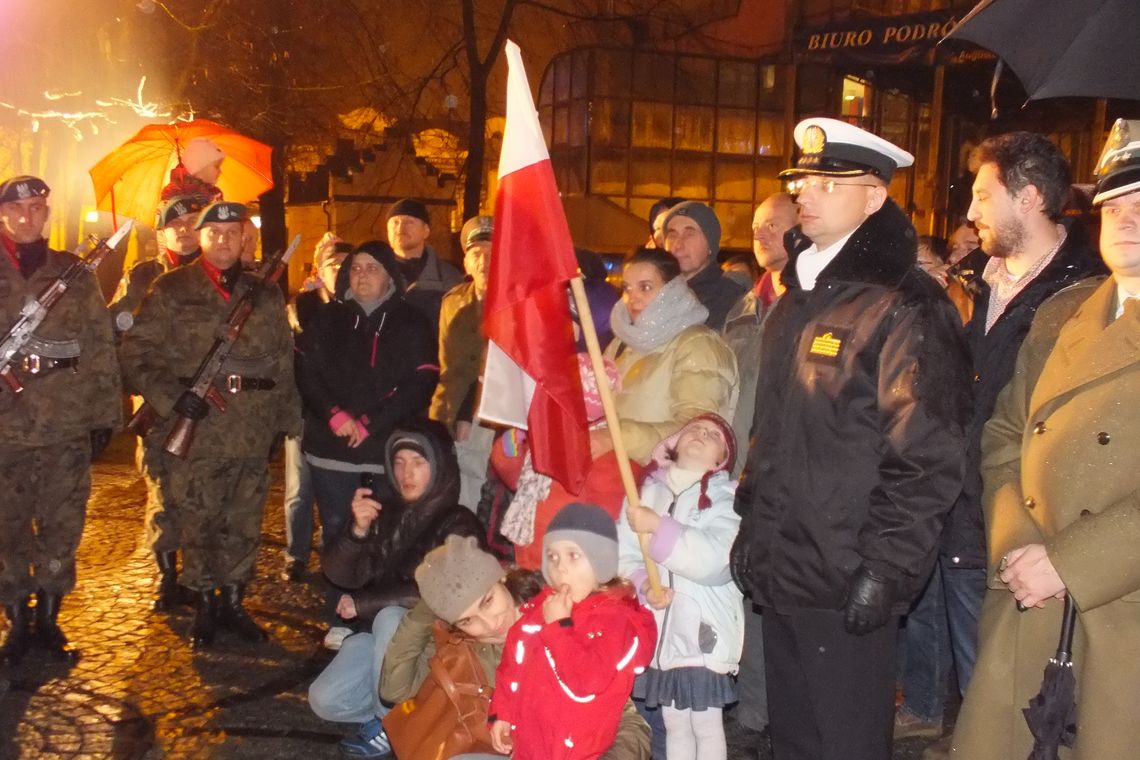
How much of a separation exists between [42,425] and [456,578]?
2707mm

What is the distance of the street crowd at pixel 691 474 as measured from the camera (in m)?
3.18

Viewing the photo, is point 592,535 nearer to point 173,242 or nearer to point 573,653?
point 573,653

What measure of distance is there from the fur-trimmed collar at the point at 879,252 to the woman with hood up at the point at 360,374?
3.32 metres

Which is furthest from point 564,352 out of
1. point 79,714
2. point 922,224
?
point 922,224

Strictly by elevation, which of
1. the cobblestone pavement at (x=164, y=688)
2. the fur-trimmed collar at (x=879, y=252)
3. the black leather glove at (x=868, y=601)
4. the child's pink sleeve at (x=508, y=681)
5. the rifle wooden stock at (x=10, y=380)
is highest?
the fur-trimmed collar at (x=879, y=252)

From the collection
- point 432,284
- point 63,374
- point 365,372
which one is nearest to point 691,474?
point 365,372

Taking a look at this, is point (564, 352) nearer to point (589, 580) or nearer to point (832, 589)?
point (589, 580)

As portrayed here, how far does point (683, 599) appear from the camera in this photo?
13.6ft

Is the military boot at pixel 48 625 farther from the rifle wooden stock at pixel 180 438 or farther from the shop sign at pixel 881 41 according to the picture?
the shop sign at pixel 881 41

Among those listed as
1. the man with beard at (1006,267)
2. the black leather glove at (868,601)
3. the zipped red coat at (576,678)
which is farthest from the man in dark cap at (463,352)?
the black leather glove at (868,601)

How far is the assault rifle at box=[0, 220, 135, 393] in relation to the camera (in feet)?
18.3

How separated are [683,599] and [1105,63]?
7.24 feet

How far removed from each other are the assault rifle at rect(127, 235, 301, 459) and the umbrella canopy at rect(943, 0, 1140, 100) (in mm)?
3655

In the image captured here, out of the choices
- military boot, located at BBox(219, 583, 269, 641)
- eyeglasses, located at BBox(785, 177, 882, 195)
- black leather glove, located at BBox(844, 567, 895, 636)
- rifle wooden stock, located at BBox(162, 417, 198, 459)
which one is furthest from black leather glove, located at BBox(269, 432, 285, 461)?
black leather glove, located at BBox(844, 567, 895, 636)
